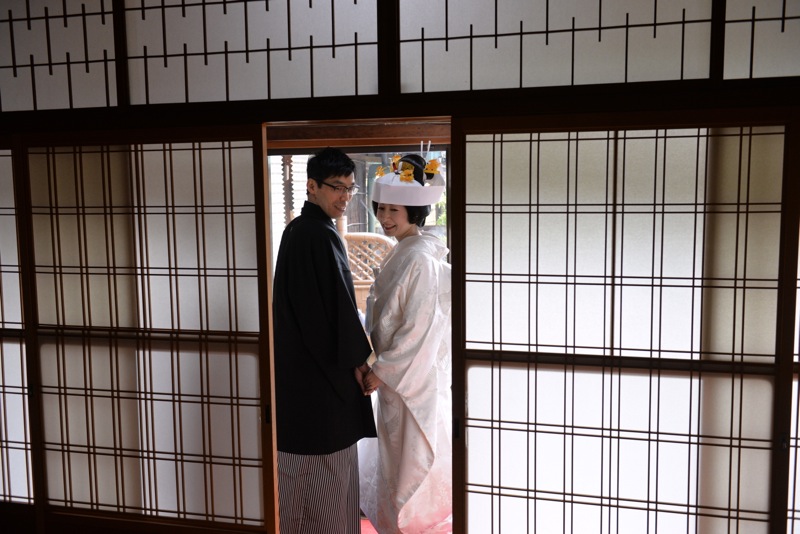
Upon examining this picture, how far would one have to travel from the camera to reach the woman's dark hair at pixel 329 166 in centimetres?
333

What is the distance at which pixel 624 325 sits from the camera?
104 inches

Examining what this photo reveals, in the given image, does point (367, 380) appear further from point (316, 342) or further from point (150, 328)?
point (150, 328)

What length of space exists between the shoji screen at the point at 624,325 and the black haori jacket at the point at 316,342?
0.72 m

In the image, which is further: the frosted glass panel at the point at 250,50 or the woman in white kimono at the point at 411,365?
the woman in white kimono at the point at 411,365

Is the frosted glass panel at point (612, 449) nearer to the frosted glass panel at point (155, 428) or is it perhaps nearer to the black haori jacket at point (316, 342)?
the black haori jacket at point (316, 342)

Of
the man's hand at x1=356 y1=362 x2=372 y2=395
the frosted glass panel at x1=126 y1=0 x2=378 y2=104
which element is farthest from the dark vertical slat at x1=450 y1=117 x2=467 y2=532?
the man's hand at x1=356 y1=362 x2=372 y2=395

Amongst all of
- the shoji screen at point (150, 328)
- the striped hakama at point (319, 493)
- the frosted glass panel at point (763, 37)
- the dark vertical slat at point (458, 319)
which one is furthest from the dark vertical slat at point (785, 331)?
the shoji screen at point (150, 328)

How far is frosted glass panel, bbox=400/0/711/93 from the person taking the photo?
253 centimetres

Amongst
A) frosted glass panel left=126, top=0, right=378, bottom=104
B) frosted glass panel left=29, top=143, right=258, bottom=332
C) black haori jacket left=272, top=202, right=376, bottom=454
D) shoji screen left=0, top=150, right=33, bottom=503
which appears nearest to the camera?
frosted glass panel left=126, top=0, right=378, bottom=104

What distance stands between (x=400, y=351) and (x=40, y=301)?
1.89 metres

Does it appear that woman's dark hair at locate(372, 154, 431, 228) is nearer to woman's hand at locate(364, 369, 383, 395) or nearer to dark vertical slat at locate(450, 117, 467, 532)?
dark vertical slat at locate(450, 117, 467, 532)

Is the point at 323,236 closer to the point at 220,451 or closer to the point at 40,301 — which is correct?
the point at 220,451

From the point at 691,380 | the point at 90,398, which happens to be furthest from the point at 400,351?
the point at 90,398

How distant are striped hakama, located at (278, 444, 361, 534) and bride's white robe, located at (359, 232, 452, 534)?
0.23 m
